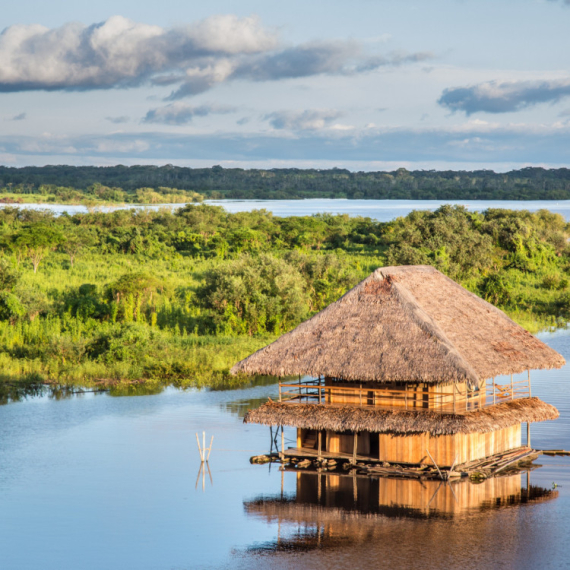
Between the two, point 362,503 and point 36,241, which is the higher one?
point 36,241

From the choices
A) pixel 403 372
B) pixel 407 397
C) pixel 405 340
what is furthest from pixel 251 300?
pixel 403 372

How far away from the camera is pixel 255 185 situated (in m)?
166

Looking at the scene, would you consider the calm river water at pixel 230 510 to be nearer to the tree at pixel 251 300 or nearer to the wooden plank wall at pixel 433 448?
the wooden plank wall at pixel 433 448

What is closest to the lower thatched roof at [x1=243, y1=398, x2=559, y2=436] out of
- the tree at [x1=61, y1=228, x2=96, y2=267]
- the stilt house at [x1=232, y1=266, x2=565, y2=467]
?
the stilt house at [x1=232, y1=266, x2=565, y2=467]

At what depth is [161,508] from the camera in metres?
18.5

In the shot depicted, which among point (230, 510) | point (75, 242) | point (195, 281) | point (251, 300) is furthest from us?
point (75, 242)

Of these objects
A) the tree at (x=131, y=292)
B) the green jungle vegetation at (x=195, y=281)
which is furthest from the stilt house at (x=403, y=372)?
the tree at (x=131, y=292)

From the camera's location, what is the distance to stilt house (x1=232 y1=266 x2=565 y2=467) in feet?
63.4

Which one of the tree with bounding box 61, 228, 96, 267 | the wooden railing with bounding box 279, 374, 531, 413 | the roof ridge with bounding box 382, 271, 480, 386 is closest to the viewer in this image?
the roof ridge with bounding box 382, 271, 480, 386

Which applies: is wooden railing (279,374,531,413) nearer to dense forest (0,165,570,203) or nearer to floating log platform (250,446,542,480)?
floating log platform (250,446,542,480)

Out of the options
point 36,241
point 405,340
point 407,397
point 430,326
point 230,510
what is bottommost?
point 230,510

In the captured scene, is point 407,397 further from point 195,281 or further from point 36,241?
point 36,241

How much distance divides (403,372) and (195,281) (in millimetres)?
29826

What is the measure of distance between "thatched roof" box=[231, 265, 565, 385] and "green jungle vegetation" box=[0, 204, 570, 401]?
11.8 m
